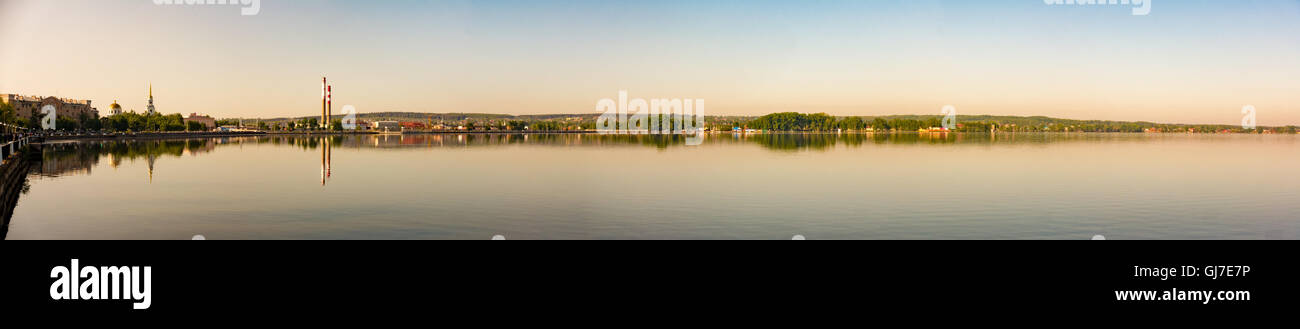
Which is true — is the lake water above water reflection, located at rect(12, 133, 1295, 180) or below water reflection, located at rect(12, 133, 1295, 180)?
below

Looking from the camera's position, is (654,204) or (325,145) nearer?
(654,204)

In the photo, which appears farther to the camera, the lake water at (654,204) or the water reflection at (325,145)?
the water reflection at (325,145)

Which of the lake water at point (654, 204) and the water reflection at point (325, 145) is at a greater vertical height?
the water reflection at point (325, 145)

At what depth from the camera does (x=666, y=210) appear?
76.1ft

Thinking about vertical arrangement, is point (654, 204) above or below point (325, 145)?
below

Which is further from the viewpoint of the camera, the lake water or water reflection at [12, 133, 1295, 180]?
water reflection at [12, 133, 1295, 180]
